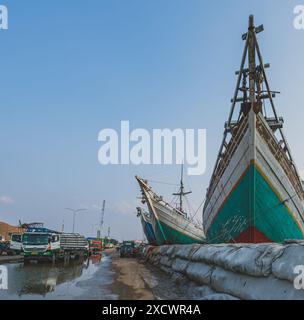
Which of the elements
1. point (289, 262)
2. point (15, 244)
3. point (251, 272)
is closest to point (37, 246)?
point (15, 244)

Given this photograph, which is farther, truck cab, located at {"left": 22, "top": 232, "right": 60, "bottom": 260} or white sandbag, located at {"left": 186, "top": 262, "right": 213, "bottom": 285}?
truck cab, located at {"left": 22, "top": 232, "right": 60, "bottom": 260}

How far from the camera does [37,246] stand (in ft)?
79.5

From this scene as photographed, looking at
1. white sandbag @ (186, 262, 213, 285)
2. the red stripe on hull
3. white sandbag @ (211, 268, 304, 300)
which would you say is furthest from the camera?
Result: the red stripe on hull

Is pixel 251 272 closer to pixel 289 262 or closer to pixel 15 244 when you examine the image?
pixel 289 262

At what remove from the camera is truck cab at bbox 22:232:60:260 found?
24.0 metres

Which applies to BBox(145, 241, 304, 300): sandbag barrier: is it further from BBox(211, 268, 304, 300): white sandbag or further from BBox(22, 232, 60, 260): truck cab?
BBox(22, 232, 60, 260): truck cab

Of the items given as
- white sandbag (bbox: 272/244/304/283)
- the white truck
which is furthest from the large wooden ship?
the white truck

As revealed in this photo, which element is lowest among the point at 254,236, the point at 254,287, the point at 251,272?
the point at 254,236

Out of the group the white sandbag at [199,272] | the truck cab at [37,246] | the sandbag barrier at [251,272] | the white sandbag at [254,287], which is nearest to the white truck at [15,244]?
the truck cab at [37,246]

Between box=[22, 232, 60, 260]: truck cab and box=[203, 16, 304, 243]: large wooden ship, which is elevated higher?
box=[203, 16, 304, 243]: large wooden ship

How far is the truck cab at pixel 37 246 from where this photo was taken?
24.0 m

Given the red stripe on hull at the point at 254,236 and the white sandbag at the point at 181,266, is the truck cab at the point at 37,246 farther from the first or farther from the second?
the red stripe on hull at the point at 254,236
